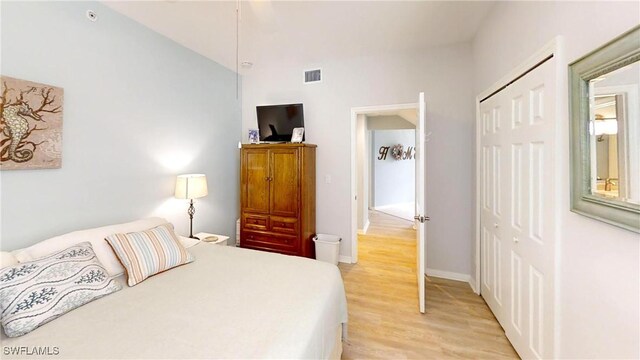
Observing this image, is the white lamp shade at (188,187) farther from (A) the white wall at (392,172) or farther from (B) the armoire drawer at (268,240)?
(A) the white wall at (392,172)

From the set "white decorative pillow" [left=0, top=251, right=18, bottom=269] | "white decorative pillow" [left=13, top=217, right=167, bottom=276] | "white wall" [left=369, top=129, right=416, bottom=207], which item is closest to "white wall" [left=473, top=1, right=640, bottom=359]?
"white decorative pillow" [left=13, top=217, right=167, bottom=276]

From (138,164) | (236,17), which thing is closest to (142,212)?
(138,164)

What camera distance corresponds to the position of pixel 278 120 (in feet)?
11.9

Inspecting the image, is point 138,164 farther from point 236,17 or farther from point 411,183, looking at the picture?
point 411,183

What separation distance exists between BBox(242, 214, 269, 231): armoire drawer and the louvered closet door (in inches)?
101

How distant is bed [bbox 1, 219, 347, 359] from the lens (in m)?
1.09

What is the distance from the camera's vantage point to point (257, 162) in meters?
3.45

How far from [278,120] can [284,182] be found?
0.94 m

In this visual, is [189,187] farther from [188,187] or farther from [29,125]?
[29,125]

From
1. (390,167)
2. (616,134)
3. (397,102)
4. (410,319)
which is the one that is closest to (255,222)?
(410,319)

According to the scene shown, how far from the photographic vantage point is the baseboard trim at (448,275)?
3.01 metres

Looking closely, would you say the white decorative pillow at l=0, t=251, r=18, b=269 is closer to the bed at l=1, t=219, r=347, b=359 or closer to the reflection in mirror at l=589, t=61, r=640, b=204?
the bed at l=1, t=219, r=347, b=359

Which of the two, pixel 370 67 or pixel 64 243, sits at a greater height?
pixel 370 67

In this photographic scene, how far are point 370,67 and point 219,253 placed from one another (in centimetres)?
289
